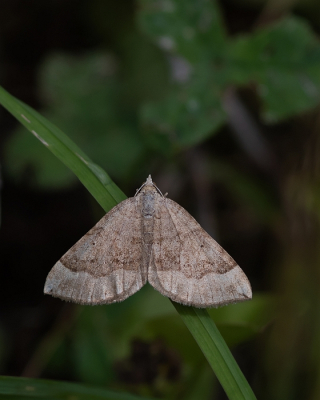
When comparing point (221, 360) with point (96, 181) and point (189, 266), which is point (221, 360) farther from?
point (96, 181)

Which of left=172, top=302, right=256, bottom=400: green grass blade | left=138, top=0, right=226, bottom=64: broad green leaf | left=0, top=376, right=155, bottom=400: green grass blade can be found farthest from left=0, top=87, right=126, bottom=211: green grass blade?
left=138, top=0, right=226, bottom=64: broad green leaf

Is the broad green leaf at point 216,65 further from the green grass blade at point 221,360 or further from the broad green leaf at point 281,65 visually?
the green grass blade at point 221,360

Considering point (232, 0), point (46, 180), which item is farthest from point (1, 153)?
point (232, 0)

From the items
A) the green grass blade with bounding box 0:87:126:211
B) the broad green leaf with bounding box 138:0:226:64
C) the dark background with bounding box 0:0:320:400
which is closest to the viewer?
the green grass blade with bounding box 0:87:126:211

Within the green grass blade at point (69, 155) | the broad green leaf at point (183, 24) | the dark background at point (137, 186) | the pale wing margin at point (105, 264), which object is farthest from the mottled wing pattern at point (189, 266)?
the broad green leaf at point (183, 24)

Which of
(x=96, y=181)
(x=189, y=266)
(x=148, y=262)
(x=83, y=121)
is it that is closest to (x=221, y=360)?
(x=189, y=266)

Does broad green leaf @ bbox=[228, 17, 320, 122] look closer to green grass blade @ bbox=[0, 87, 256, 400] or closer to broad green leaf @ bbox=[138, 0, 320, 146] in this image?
broad green leaf @ bbox=[138, 0, 320, 146]
